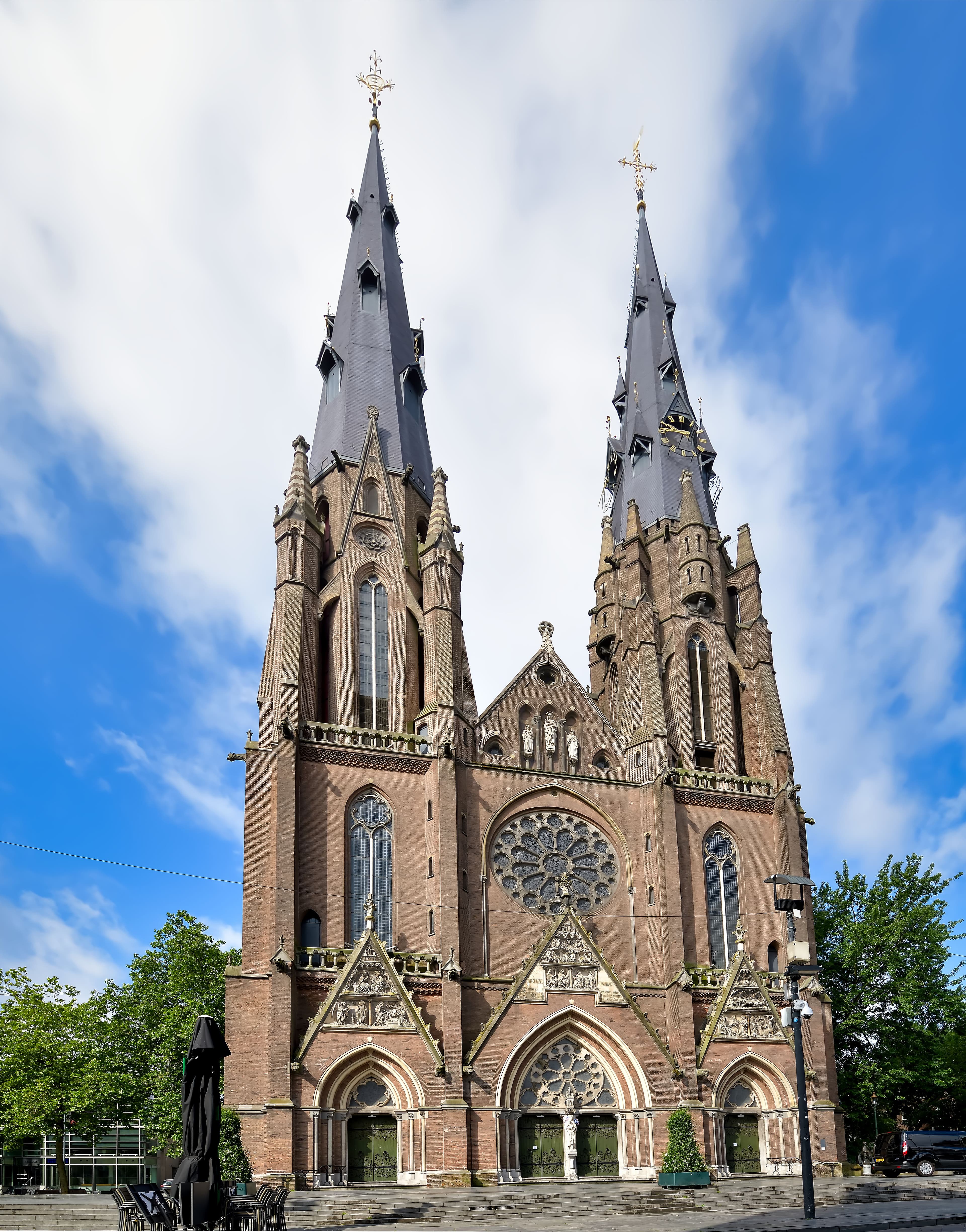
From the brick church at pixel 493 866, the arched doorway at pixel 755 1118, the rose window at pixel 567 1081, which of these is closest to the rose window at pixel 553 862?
the brick church at pixel 493 866

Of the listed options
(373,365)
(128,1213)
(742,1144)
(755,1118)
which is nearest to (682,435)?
(373,365)

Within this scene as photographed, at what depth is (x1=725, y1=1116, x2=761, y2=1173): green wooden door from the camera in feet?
129

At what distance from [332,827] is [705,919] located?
1389 cm

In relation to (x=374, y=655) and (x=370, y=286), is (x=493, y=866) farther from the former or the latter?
(x=370, y=286)

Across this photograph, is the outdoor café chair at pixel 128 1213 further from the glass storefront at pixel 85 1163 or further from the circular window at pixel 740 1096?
the glass storefront at pixel 85 1163

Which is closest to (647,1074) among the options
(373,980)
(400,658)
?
(373,980)

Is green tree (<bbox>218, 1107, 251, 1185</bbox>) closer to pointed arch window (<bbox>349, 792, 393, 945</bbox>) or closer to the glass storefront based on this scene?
pointed arch window (<bbox>349, 792, 393, 945</bbox>)

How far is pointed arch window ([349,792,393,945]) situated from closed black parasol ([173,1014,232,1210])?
19000 millimetres

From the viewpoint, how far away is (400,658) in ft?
141

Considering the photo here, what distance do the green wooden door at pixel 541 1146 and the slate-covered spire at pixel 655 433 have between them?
25.4 metres

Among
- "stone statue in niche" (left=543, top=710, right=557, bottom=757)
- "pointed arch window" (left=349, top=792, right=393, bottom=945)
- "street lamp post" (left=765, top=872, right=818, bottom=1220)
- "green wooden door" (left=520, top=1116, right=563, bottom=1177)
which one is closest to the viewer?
"street lamp post" (left=765, top=872, right=818, bottom=1220)

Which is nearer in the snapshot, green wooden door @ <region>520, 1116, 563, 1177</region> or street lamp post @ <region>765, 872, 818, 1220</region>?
street lamp post @ <region>765, 872, 818, 1220</region>

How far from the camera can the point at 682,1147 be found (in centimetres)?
3638

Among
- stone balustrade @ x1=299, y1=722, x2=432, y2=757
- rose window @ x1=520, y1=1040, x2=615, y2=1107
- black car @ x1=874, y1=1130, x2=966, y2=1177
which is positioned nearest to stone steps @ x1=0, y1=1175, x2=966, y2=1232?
black car @ x1=874, y1=1130, x2=966, y2=1177
